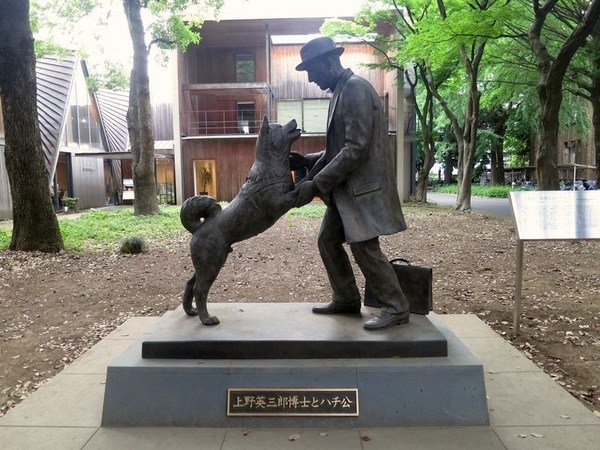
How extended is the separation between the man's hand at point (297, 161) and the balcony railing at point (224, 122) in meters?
23.6

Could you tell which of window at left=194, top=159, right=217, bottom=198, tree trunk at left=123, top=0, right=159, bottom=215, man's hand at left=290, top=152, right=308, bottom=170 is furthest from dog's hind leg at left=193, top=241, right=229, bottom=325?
window at left=194, top=159, right=217, bottom=198

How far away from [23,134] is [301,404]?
9.11 metres

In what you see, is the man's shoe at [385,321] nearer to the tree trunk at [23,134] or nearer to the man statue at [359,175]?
the man statue at [359,175]

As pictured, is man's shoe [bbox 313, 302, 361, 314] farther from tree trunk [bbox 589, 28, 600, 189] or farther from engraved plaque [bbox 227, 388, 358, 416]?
tree trunk [bbox 589, 28, 600, 189]

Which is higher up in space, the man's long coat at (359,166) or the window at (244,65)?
the window at (244,65)

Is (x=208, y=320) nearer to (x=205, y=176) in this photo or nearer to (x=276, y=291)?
(x=276, y=291)

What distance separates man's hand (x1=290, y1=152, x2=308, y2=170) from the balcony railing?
23.6 meters

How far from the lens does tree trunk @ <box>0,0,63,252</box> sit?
952cm

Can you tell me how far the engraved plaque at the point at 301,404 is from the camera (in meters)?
3.10

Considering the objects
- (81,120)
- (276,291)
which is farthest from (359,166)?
(81,120)

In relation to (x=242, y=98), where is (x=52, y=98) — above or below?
below

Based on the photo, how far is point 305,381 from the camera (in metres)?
3.12

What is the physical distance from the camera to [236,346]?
10.7 ft

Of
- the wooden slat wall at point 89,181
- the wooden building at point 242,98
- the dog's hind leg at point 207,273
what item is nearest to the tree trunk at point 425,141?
the wooden building at point 242,98
